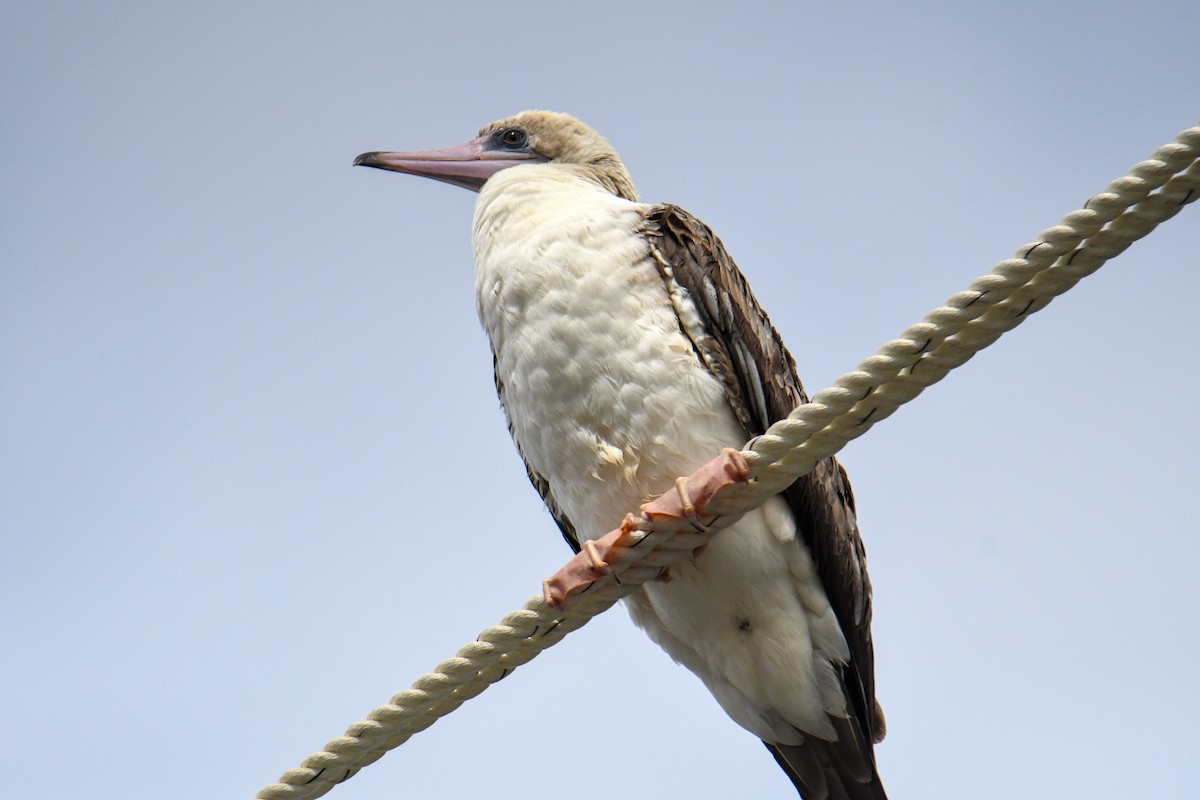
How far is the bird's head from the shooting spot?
6.86 metres

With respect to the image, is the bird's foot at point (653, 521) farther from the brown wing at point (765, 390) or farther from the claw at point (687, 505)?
the brown wing at point (765, 390)

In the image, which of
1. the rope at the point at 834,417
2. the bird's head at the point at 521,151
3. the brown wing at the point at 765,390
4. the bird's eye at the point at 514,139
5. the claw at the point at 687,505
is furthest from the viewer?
the bird's eye at the point at 514,139

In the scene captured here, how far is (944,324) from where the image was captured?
3547 mm

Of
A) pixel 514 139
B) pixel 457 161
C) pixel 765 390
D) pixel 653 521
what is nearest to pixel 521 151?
pixel 514 139

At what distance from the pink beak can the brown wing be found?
160 centimetres

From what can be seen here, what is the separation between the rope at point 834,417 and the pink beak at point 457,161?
3007 millimetres

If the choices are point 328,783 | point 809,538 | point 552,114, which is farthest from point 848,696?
point 552,114

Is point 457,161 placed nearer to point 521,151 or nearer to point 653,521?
point 521,151

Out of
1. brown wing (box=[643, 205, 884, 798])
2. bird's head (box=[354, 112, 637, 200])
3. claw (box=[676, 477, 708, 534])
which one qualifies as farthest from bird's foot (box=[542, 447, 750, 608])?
bird's head (box=[354, 112, 637, 200])

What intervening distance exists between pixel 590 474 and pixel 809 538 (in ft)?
3.05

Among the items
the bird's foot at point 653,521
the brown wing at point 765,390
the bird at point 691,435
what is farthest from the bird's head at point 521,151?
the bird's foot at point 653,521

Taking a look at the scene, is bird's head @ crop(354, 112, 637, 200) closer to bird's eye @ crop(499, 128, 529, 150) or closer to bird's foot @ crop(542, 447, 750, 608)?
bird's eye @ crop(499, 128, 529, 150)

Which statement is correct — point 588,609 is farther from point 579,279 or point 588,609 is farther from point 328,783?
point 579,279

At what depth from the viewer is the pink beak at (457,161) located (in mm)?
6910
